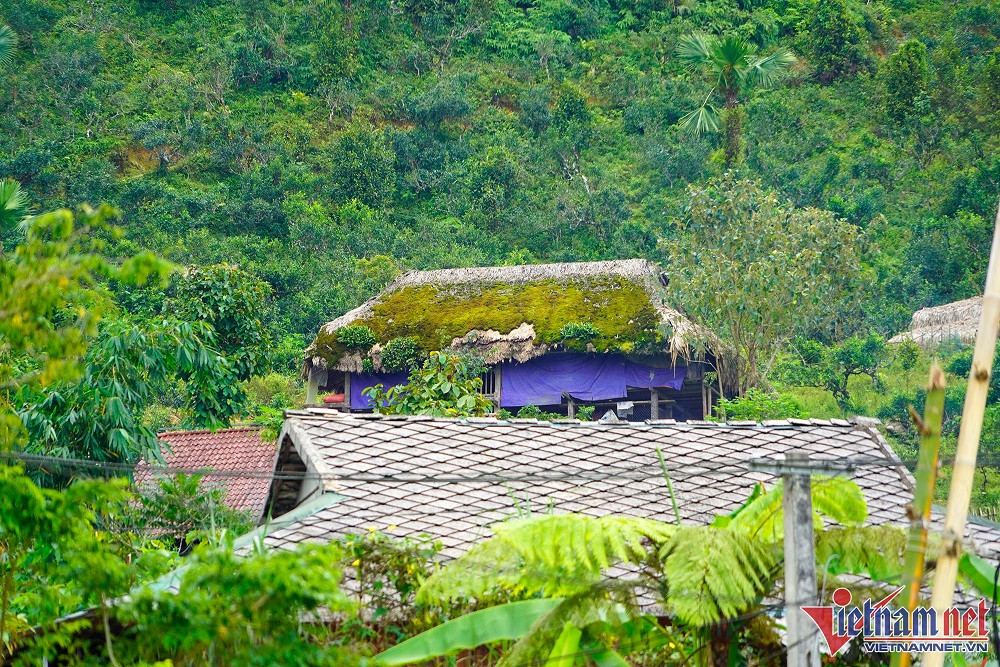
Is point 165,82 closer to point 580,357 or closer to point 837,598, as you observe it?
point 580,357

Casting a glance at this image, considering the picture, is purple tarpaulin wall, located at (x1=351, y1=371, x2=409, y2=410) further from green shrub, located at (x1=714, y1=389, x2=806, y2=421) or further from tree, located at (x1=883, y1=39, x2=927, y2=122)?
tree, located at (x1=883, y1=39, x2=927, y2=122)

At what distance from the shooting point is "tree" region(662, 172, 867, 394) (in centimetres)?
1588

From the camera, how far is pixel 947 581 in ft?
9.80

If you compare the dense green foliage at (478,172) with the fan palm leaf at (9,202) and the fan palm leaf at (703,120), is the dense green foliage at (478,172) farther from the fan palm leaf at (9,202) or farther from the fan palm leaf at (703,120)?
the fan palm leaf at (9,202)

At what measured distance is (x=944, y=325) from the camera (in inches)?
780

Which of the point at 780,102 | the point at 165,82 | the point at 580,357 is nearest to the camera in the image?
the point at 580,357

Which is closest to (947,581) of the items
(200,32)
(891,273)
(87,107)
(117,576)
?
(117,576)

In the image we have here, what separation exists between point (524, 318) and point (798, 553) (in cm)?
1395

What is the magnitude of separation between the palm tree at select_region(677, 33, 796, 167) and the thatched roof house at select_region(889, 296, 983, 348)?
259 inches

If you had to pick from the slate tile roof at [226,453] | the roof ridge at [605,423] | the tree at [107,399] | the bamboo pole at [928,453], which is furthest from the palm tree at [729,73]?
the bamboo pole at [928,453]

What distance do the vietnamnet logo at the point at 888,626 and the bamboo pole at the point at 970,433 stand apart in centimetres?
157

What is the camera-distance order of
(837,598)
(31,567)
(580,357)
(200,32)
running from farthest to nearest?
(200,32)
(580,357)
(31,567)
(837,598)

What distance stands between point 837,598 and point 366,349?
1408cm

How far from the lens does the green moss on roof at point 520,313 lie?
17.9 m
